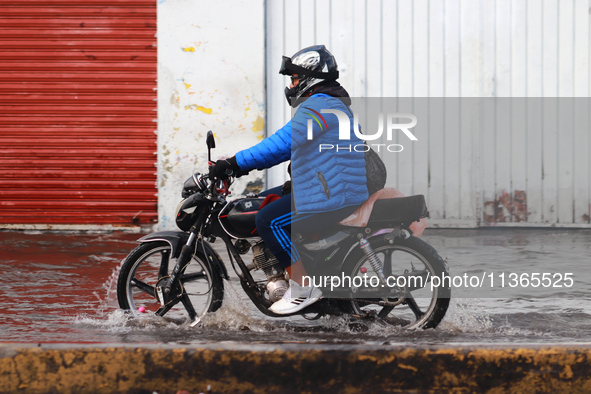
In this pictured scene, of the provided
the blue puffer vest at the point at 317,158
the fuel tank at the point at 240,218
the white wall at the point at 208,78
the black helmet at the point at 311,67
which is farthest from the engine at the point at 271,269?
the white wall at the point at 208,78

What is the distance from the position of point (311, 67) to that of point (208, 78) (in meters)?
4.90

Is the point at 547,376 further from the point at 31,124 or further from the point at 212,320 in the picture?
the point at 31,124

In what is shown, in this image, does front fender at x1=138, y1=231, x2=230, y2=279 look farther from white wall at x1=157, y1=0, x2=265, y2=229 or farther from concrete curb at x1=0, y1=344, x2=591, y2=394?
white wall at x1=157, y1=0, x2=265, y2=229

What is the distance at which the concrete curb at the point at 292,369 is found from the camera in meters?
3.76

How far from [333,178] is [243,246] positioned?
718mm

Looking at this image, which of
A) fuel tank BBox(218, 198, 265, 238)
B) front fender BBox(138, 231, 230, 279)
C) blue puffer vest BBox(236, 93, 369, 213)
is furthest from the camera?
front fender BBox(138, 231, 230, 279)

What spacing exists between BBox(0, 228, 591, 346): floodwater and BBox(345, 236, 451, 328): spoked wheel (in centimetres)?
14

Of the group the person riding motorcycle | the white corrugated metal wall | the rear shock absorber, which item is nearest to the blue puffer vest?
the person riding motorcycle

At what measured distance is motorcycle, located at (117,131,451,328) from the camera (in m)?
4.45

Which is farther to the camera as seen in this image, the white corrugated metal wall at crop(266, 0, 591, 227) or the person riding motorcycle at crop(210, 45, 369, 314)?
the white corrugated metal wall at crop(266, 0, 591, 227)

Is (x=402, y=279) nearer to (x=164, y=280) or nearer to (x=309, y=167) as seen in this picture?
(x=309, y=167)

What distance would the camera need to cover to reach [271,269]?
15.0ft

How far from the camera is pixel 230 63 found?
29.9 ft

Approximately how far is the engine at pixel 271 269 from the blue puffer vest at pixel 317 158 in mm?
368
